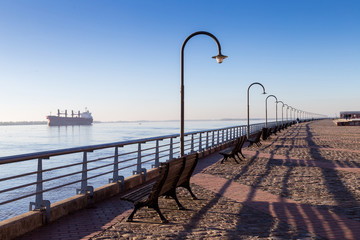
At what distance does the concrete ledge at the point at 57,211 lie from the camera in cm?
423

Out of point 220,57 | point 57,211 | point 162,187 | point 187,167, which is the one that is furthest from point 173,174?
point 220,57

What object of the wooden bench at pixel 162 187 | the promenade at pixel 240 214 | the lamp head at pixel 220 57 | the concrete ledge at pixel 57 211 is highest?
the lamp head at pixel 220 57

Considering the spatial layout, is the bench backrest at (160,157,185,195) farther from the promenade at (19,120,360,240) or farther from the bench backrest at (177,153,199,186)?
the promenade at (19,120,360,240)

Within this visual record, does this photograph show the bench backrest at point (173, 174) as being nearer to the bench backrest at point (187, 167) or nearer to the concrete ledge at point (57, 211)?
the bench backrest at point (187, 167)

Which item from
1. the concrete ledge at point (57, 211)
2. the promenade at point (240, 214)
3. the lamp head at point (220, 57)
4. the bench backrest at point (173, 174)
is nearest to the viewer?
the concrete ledge at point (57, 211)

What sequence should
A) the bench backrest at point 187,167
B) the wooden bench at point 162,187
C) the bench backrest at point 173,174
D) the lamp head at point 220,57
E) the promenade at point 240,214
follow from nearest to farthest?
the promenade at point 240,214
the wooden bench at point 162,187
the bench backrest at point 173,174
the bench backrest at point 187,167
the lamp head at point 220,57

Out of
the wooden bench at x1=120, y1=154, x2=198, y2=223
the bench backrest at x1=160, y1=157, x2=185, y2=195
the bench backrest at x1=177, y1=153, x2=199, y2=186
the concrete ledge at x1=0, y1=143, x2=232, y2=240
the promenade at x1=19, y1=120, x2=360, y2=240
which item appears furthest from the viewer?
the bench backrest at x1=177, y1=153, x2=199, y2=186

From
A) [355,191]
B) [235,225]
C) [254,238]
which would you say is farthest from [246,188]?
[254,238]

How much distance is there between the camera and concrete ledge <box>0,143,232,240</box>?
4227mm

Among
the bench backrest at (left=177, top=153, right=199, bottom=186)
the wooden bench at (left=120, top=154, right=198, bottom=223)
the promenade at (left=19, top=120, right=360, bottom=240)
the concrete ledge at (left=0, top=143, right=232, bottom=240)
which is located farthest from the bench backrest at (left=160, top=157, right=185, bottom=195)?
the concrete ledge at (left=0, top=143, right=232, bottom=240)

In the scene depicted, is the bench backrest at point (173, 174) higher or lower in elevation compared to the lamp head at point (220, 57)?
lower

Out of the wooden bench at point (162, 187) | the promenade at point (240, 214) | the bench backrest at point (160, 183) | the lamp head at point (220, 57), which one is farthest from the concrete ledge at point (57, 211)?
the lamp head at point (220, 57)

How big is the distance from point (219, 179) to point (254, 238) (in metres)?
4.46

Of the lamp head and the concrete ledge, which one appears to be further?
the lamp head
